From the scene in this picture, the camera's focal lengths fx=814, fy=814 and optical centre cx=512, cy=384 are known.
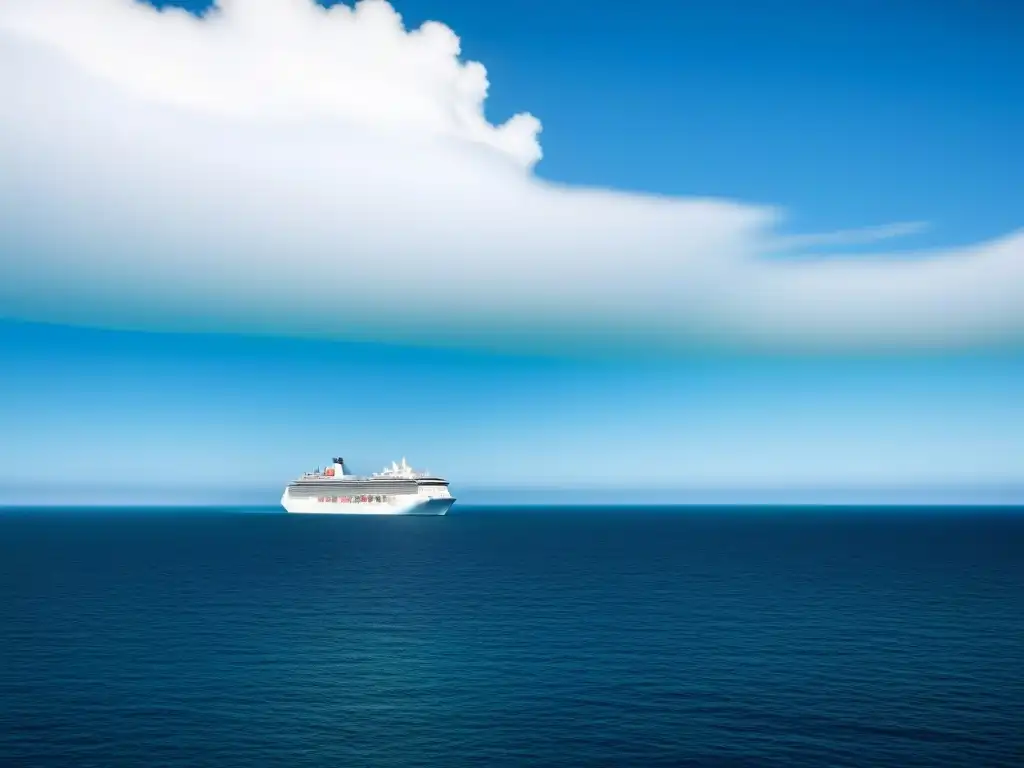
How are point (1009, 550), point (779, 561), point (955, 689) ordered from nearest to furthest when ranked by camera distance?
1. point (955, 689)
2. point (779, 561)
3. point (1009, 550)

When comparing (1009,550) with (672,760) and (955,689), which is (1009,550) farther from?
(672,760)

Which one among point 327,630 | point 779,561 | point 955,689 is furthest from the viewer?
point 779,561

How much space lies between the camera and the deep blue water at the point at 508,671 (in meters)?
40.2

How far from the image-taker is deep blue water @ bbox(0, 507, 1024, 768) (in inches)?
1585

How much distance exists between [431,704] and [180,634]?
1207 inches

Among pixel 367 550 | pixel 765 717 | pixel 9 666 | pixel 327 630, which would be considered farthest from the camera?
pixel 367 550

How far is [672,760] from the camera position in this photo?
3834cm

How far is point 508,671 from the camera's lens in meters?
55.8

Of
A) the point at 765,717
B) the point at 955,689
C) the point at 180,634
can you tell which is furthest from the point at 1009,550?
the point at 180,634

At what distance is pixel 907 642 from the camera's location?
216 feet

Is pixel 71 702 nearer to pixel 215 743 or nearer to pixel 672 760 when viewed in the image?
pixel 215 743

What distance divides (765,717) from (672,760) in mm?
Answer: 9296

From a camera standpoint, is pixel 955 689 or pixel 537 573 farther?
pixel 537 573

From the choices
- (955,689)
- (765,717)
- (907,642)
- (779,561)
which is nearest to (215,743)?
(765,717)
